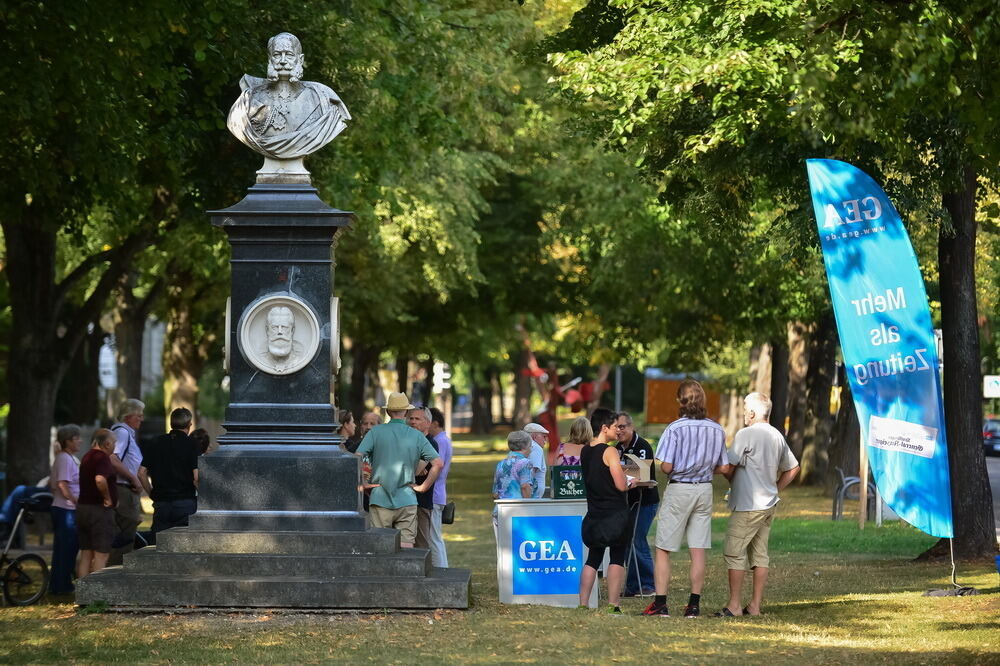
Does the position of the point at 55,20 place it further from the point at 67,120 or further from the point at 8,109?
the point at 67,120

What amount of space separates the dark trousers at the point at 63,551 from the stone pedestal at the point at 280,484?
259cm

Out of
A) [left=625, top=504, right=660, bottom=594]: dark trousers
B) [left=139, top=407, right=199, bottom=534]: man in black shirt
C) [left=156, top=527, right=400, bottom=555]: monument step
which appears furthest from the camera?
[left=625, top=504, right=660, bottom=594]: dark trousers

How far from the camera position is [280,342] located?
478 inches

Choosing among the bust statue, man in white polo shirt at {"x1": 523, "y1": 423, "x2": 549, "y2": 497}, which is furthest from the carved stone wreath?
man in white polo shirt at {"x1": 523, "y1": 423, "x2": 549, "y2": 497}

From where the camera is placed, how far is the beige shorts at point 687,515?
1157 cm

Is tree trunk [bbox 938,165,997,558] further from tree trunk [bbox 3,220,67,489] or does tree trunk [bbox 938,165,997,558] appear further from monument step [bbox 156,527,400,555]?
tree trunk [bbox 3,220,67,489]

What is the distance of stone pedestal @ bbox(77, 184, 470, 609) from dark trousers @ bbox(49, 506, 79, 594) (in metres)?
2.59

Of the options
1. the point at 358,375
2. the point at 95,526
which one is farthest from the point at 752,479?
the point at 358,375

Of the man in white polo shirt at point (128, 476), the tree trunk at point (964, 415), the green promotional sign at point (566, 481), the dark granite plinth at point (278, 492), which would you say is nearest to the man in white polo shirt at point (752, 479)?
the green promotional sign at point (566, 481)

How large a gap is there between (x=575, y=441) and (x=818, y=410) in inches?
836

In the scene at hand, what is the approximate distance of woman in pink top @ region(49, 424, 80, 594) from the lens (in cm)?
1389

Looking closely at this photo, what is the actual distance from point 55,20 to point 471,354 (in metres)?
30.7

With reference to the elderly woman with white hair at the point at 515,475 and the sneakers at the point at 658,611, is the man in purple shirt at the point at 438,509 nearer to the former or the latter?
the elderly woman with white hair at the point at 515,475

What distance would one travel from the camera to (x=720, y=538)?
2114cm
